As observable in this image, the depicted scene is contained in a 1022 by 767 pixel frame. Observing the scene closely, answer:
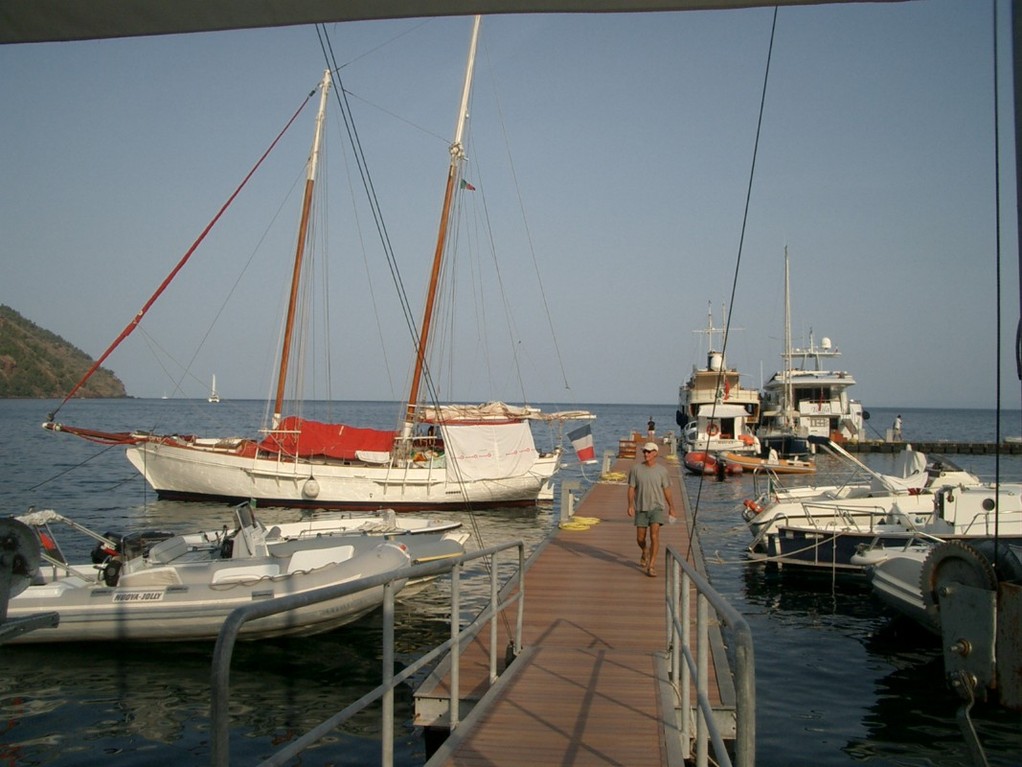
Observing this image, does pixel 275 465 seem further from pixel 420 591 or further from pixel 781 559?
pixel 781 559

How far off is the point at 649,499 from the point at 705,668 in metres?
7.24

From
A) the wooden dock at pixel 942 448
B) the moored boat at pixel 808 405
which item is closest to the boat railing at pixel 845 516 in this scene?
the moored boat at pixel 808 405

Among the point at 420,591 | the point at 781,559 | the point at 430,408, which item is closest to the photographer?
the point at 420,591

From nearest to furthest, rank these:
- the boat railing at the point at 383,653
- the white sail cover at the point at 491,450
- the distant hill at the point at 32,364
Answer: the boat railing at the point at 383,653
the white sail cover at the point at 491,450
the distant hill at the point at 32,364

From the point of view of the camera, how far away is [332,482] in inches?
1126

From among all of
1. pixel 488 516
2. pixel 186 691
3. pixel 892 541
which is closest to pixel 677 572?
pixel 186 691

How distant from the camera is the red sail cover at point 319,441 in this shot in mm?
29312

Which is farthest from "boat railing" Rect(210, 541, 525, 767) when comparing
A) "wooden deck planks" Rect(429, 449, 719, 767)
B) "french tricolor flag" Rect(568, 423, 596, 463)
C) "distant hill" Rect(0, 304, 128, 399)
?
"distant hill" Rect(0, 304, 128, 399)

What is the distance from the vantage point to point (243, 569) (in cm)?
1191

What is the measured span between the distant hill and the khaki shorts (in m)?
148

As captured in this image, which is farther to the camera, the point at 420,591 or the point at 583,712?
the point at 420,591

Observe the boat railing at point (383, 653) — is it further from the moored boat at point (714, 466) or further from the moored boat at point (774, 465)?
the moored boat at point (774, 465)

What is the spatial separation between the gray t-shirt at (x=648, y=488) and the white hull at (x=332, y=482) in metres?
16.5

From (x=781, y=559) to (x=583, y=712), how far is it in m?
11.5
